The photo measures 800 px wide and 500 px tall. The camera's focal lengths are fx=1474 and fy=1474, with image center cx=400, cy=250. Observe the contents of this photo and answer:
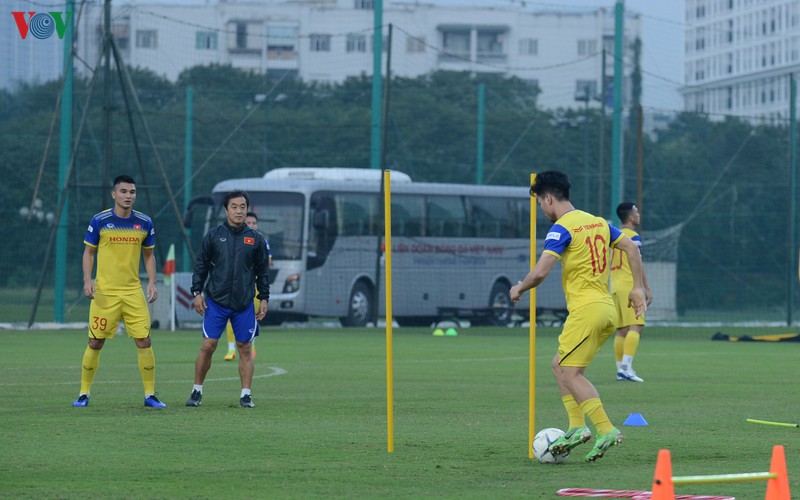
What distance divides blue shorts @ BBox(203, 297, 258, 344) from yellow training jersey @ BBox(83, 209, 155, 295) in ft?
2.48

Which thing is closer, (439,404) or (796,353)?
(439,404)

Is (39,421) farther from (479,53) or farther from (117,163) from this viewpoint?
(479,53)

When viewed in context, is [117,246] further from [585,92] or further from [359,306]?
[585,92]

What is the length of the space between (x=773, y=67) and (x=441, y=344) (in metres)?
93.8

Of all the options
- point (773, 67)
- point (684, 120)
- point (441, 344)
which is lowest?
point (441, 344)

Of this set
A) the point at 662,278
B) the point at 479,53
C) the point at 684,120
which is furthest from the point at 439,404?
the point at 479,53

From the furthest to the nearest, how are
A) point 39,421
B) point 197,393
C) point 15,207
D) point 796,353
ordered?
point 15,207, point 796,353, point 197,393, point 39,421

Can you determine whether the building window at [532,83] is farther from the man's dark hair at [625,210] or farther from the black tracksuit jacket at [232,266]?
the black tracksuit jacket at [232,266]

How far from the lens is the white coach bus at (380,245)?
120ft

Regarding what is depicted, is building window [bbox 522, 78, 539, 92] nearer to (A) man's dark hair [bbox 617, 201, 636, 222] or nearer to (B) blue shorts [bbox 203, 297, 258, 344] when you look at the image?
(A) man's dark hair [bbox 617, 201, 636, 222]

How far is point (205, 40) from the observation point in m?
42.7

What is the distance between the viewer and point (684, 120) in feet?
155

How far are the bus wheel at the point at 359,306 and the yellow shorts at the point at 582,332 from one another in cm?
2737

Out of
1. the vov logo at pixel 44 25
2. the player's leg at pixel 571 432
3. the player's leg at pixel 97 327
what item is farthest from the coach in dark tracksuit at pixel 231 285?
the player's leg at pixel 571 432
